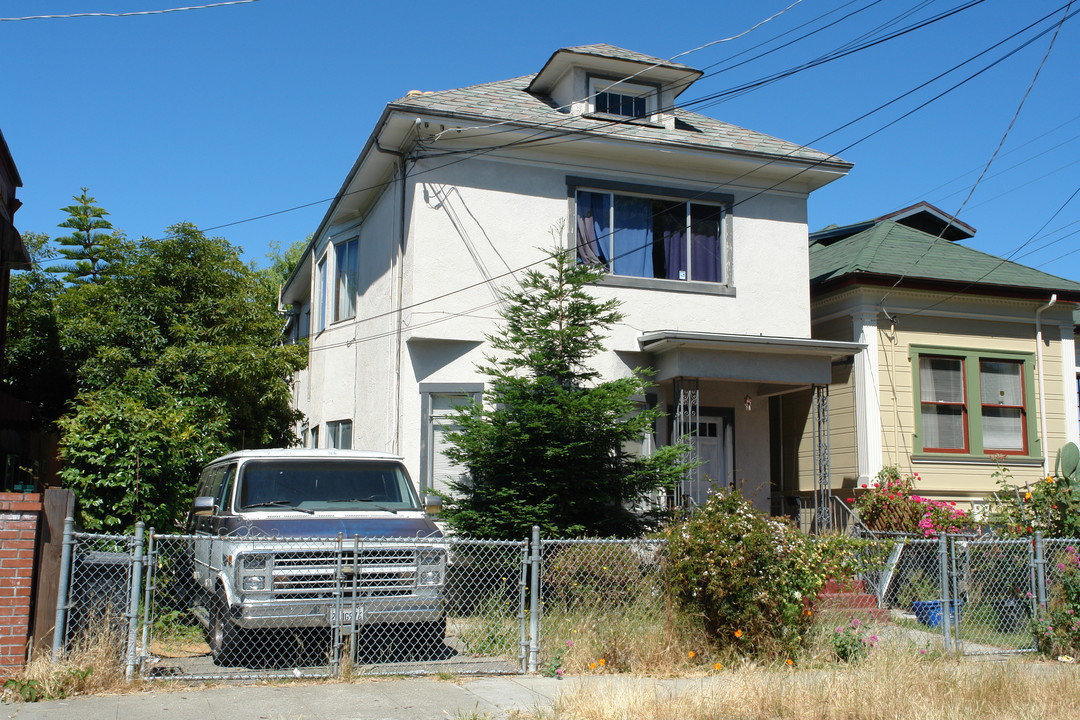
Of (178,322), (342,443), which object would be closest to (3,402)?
(178,322)

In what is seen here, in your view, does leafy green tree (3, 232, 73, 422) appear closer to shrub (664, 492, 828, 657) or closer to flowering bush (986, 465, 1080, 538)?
shrub (664, 492, 828, 657)

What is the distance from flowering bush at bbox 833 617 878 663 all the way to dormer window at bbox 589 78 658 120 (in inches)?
346

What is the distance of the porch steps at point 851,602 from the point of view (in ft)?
30.9

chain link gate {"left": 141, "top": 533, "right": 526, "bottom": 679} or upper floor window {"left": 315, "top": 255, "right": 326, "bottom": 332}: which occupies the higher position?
upper floor window {"left": 315, "top": 255, "right": 326, "bottom": 332}

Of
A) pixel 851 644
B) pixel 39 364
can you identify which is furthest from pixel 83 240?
pixel 851 644

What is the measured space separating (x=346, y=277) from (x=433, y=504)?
558cm

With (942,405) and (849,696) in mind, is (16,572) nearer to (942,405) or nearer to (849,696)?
(849,696)

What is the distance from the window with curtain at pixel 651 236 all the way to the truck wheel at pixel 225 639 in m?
7.85

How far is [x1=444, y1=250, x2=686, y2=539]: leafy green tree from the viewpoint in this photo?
1129 cm

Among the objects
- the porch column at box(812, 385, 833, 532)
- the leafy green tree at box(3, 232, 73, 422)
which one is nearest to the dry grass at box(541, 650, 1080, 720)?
the porch column at box(812, 385, 833, 532)

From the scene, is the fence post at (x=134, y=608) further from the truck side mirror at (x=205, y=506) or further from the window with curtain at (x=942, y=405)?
the window with curtain at (x=942, y=405)

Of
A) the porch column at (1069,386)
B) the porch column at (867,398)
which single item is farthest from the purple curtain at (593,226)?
the porch column at (1069,386)

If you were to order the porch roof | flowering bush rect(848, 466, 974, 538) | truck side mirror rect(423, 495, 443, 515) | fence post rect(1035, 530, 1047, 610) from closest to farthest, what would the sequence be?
1. fence post rect(1035, 530, 1047, 610)
2. truck side mirror rect(423, 495, 443, 515)
3. flowering bush rect(848, 466, 974, 538)
4. the porch roof

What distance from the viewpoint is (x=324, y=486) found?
9242mm
